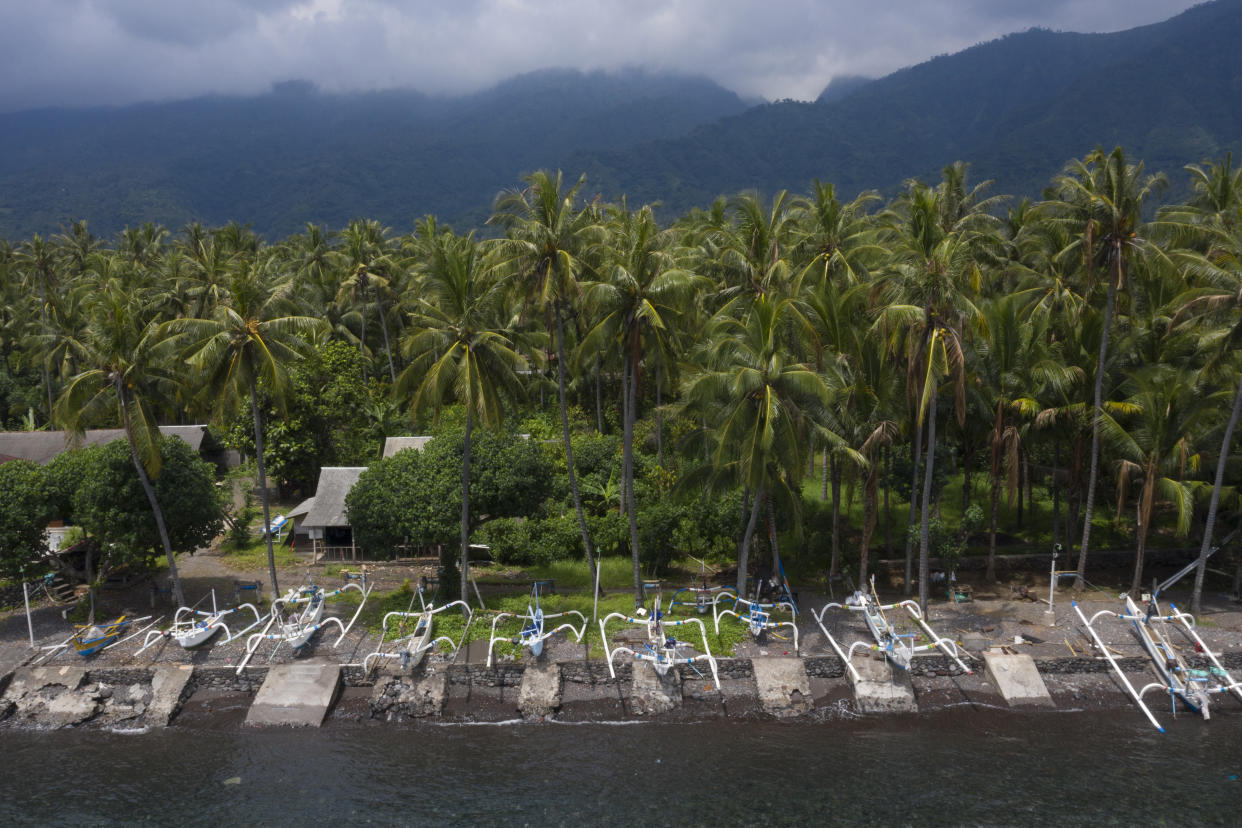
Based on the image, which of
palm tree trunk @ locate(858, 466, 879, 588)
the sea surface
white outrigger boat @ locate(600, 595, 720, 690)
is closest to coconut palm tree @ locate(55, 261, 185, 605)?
the sea surface

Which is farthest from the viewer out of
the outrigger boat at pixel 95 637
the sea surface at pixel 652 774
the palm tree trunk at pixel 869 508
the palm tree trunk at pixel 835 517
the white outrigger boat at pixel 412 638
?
→ the palm tree trunk at pixel 835 517

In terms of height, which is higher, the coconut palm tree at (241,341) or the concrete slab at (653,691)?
the coconut palm tree at (241,341)

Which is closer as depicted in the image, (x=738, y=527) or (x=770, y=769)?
(x=770, y=769)

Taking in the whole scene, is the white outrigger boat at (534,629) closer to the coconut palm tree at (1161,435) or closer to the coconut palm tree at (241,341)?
the coconut palm tree at (241,341)

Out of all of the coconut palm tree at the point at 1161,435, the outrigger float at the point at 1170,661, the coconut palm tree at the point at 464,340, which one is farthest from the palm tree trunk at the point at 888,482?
the coconut palm tree at the point at 464,340

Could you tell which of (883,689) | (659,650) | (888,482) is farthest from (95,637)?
(888,482)

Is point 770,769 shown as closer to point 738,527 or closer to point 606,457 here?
point 738,527

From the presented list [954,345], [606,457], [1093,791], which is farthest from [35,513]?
[1093,791]

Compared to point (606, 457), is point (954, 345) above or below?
above
